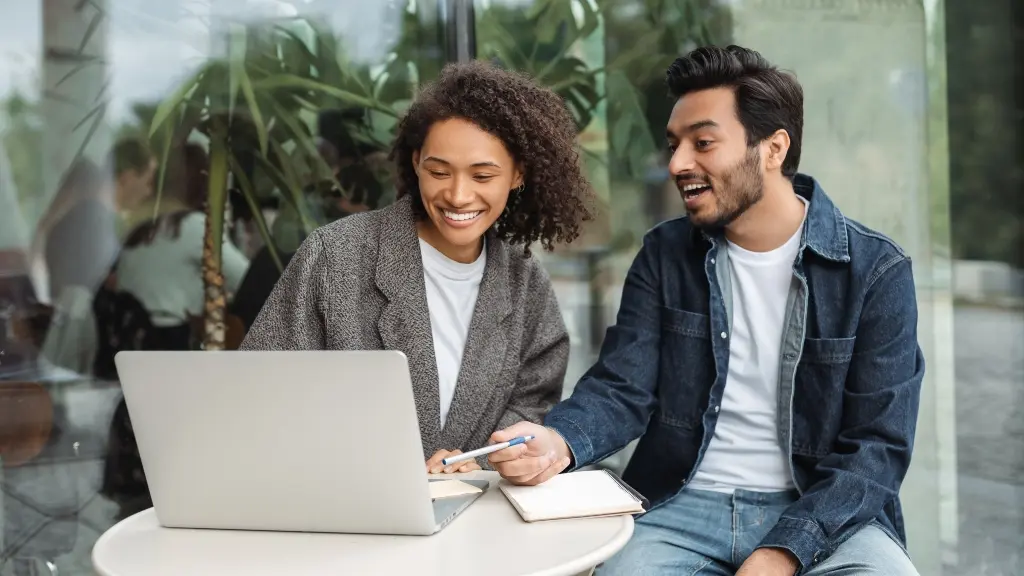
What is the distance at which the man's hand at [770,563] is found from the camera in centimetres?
163

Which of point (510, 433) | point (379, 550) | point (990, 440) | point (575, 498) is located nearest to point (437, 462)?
point (510, 433)

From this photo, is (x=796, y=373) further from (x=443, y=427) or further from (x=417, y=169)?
(x=417, y=169)

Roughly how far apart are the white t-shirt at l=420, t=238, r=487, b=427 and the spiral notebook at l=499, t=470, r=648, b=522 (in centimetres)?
50

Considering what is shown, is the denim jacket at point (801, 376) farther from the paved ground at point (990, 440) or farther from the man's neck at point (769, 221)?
the paved ground at point (990, 440)

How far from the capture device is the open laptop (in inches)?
49.6

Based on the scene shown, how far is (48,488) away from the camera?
2.60m

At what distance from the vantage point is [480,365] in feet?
6.78

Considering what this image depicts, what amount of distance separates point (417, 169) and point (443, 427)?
51 centimetres

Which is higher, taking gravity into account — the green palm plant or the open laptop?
the green palm plant

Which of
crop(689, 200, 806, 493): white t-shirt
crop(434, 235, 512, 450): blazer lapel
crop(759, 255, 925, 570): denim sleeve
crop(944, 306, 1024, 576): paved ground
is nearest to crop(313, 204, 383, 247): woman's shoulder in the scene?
crop(434, 235, 512, 450): blazer lapel

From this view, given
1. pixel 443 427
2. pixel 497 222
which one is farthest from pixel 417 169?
pixel 443 427

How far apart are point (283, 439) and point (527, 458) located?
0.42 metres

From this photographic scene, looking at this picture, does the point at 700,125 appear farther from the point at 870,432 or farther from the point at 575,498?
the point at 575,498

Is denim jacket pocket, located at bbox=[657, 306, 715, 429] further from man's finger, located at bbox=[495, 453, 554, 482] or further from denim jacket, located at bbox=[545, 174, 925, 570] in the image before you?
man's finger, located at bbox=[495, 453, 554, 482]
